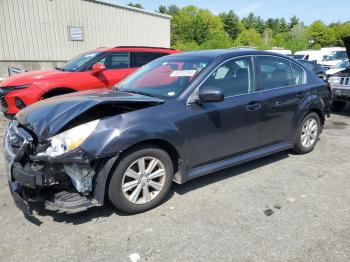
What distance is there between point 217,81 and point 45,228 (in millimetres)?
2469

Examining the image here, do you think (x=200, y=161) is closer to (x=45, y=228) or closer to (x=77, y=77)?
(x=45, y=228)

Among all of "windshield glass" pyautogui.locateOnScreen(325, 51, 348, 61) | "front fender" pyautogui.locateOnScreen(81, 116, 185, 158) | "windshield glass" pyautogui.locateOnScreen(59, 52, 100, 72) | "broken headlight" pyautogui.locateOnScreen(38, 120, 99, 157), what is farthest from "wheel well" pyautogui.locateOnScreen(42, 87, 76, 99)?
"windshield glass" pyautogui.locateOnScreen(325, 51, 348, 61)

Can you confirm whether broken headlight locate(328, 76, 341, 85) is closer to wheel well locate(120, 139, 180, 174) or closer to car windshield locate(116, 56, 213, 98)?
car windshield locate(116, 56, 213, 98)

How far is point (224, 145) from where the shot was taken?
4.21 meters

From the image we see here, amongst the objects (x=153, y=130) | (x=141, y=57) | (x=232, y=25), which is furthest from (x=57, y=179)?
(x=232, y=25)

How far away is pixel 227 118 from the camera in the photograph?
164 inches

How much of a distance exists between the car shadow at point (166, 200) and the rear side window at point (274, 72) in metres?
1.14

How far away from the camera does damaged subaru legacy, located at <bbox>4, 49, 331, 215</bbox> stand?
3.23 m

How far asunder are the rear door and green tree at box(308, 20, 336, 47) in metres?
114

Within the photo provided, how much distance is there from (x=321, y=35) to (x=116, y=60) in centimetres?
11602

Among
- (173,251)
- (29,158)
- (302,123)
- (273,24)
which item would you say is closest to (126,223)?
(173,251)

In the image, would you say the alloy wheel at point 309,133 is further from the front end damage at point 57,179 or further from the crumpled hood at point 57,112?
the front end damage at point 57,179

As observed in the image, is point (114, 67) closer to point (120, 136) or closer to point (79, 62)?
point (79, 62)

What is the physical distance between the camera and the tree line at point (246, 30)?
8167cm
